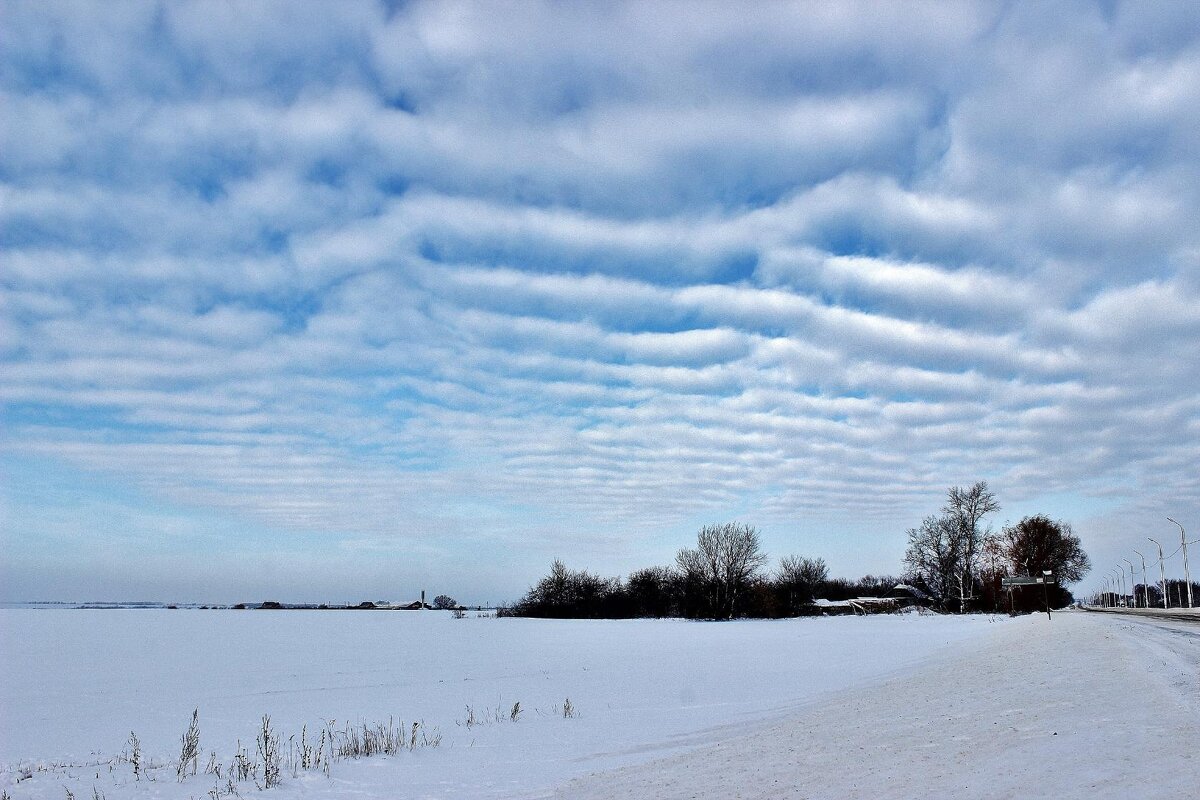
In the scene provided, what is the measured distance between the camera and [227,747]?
12078mm

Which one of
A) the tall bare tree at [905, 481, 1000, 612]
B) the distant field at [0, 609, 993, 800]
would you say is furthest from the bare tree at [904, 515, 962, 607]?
the distant field at [0, 609, 993, 800]

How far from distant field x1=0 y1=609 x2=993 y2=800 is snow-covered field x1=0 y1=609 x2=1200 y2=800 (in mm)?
74

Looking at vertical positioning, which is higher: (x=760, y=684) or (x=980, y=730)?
(x=980, y=730)

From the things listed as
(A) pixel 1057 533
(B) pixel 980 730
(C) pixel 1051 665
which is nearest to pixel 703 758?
(B) pixel 980 730

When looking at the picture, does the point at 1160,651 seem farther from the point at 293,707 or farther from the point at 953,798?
the point at 293,707

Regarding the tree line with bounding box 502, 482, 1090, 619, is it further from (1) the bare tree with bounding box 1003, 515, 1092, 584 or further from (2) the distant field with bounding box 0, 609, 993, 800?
(2) the distant field with bounding box 0, 609, 993, 800

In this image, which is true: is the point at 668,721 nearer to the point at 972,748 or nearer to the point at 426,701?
the point at 972,748

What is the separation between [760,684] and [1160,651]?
8902 millimetres

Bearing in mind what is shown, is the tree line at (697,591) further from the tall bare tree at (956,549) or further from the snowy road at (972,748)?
the snowy road at (972,748)

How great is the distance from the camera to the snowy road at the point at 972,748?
6574mm

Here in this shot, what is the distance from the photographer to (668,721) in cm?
1298

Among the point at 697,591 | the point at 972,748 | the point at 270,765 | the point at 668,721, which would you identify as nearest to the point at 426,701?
the point at 668,721

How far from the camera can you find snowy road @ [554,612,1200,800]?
6574 mm

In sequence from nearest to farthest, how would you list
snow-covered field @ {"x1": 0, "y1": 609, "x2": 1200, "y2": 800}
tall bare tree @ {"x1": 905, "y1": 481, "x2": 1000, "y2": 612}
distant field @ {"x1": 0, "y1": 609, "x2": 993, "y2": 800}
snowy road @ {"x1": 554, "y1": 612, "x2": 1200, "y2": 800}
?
snowy road @ {"x1": 554, "y1": 612, "x2": 1200, "y2": 800} → snow-covered field @ {"x1": 0, "y1": 609, "x2": 1200, "y2": 800} → distant field @ {"x1": 0, "y1": 609, "x2": 993, "y2": 800} → tall bare tree @ {"x1": 905, "y1": 481, "x2": 1000, "y2": 612}
